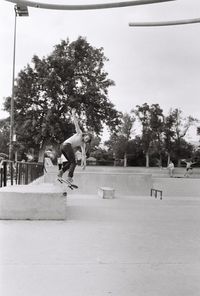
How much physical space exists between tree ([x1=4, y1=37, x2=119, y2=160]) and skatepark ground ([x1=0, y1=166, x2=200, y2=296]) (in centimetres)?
2964

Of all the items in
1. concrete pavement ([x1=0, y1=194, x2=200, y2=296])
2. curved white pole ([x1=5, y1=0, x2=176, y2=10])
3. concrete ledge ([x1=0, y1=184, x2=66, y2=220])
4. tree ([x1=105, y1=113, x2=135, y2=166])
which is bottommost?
concrete pavement ([x1=0, y1=194, x2=200, y2=296])

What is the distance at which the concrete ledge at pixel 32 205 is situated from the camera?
307 inches

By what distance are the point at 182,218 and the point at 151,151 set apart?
5025 centimetres

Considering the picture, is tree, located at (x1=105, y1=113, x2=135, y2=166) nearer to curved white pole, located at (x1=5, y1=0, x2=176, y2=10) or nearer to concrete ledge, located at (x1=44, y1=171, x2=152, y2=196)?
concrete ledge, located at (x1=44, y1=171, x2=152, y2=196)

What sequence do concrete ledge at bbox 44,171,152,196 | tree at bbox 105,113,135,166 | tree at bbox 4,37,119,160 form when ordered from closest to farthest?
concrete ledge at bbox 44,171,152,196 < tree at bbox 4,37,119,160 < tree at bbox 105,113,135,166

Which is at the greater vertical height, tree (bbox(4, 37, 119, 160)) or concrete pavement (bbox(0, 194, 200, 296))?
tree (bbox(4, 37, 119, 160))

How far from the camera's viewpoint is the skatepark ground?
398cm

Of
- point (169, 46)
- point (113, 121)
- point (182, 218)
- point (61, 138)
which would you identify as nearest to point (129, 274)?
point (169, 46)

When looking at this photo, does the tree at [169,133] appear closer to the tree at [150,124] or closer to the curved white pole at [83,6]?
the tree at [150,124]

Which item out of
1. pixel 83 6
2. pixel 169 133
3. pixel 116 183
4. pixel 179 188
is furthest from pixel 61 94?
pixel 83 6

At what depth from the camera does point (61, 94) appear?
38000 millimetres

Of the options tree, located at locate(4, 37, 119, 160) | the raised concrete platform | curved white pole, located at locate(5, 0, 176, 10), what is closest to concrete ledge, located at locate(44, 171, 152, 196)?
the raised concrete platform

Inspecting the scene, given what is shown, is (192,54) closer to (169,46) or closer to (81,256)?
(169,46)

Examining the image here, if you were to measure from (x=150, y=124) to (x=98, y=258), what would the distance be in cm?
5323
